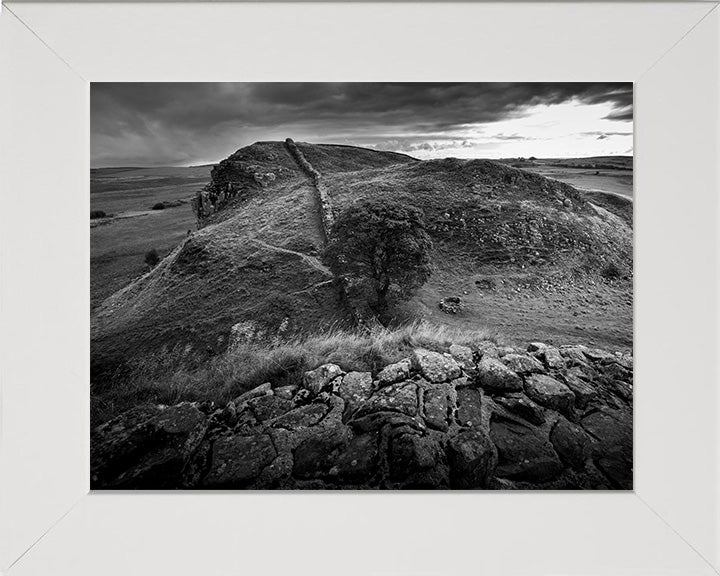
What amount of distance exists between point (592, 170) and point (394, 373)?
13.2 feet

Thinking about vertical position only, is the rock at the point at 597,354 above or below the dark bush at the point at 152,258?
below

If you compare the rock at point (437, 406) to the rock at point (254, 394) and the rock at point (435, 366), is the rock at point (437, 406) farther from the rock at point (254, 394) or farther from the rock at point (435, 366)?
the rock at point (254, 394)

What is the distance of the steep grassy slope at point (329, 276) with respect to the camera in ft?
16.7

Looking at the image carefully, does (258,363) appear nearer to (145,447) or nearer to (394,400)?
(145,447)

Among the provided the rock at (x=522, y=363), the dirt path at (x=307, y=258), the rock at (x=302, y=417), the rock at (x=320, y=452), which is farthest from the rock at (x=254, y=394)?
the rock at (x=522, y=363)

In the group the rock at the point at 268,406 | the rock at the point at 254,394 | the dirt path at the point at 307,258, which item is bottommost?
the rock at the point at 268,406

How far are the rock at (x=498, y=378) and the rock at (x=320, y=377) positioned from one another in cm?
155

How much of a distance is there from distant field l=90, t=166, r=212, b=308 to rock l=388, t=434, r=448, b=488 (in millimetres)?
3985

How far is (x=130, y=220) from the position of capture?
219 inches

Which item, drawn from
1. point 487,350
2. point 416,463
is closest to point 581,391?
point 487,350
